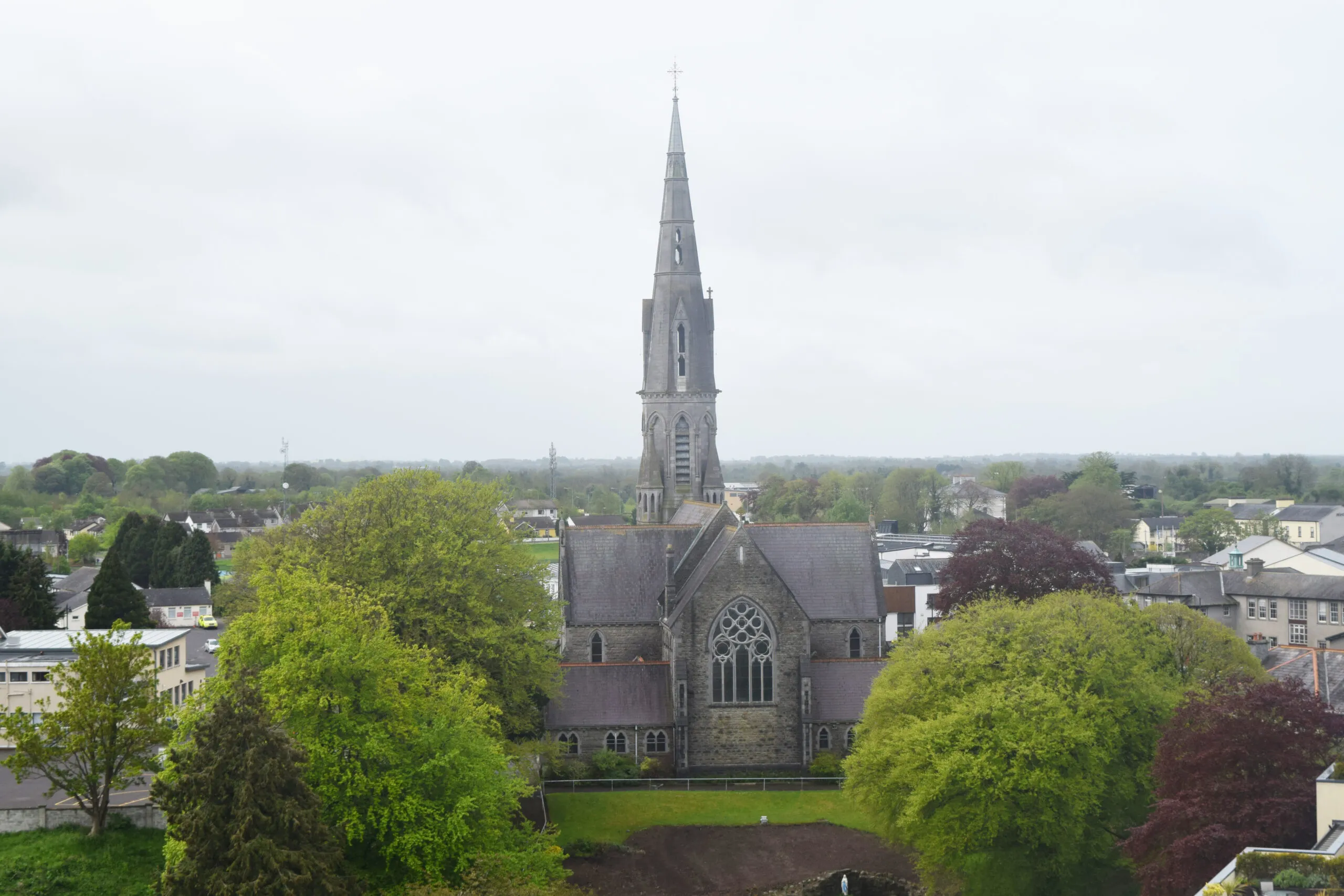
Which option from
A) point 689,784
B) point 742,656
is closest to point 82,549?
point 742,656

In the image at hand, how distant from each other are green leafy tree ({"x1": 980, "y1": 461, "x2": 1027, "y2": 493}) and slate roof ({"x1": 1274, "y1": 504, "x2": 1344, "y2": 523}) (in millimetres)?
42944

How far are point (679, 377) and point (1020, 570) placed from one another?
1826 cm

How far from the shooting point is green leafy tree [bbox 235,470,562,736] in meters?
37.2

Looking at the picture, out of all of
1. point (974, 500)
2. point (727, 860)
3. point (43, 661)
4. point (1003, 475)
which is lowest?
point (727, 860)

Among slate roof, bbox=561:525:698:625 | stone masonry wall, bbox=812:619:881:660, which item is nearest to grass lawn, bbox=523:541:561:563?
slate roof, bbox=561:525:698:625

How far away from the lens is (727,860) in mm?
34625

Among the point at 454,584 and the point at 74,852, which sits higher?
the point at 454,584

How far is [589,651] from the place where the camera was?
154ft

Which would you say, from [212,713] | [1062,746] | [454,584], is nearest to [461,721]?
[212,713]

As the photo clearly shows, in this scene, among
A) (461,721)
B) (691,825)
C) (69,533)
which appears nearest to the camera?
(461,721)

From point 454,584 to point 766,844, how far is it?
1233 cm

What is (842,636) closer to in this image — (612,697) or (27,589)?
(612,697)

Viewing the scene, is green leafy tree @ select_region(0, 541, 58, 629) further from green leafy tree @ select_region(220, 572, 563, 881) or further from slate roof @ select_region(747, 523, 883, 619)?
slate roof @ select_region(747, 523, 883, 619)

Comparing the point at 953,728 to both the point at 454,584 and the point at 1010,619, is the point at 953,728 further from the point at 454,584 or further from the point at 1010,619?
the point at 454,584
